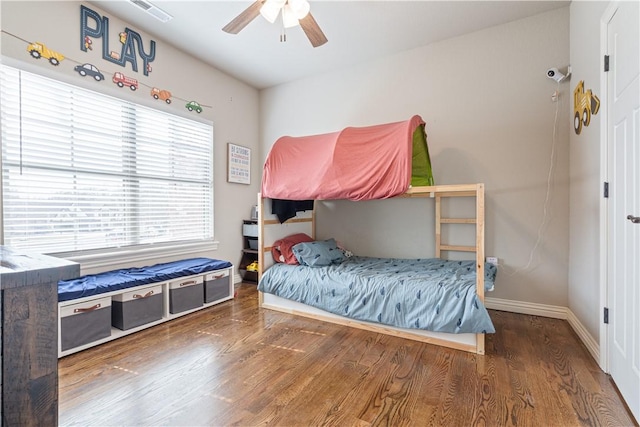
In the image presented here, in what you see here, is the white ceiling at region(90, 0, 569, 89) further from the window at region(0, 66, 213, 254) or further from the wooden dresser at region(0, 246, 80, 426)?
the wooden dresser at region(0, 246, 80, 426)

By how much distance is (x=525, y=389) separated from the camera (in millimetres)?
1745

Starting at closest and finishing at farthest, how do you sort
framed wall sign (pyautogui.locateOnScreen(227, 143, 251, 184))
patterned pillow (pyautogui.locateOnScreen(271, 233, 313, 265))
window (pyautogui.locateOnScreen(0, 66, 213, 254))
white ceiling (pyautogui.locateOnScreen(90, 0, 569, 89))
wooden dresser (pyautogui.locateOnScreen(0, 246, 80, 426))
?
wooden dresser (pyautogui.locateOnScreen(0, 246, 80, 426)) → window (pyautogui.locateOnScreen(0, 66, 213, 254)) → white ceiling (pyautogui.locateOnScreen(90, 0, 569, 89)) → patterned pillow (pyautogui.locateOnScreen(271, 233, 313, 265)) → framed wall sign (pyautogui.locateOnScreen(227, 143, 251, 184))

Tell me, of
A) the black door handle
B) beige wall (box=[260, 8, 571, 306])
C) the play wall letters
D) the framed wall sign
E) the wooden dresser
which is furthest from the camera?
the framed wall sign

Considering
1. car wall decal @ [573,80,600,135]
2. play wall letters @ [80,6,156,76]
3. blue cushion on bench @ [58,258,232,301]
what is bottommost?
blue cushion on bench @ [58,258,232,301]

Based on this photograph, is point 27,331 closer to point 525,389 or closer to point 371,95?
point 525,389

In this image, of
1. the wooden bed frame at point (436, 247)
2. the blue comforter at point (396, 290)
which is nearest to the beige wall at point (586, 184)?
the blue comforter at point (396, 290)

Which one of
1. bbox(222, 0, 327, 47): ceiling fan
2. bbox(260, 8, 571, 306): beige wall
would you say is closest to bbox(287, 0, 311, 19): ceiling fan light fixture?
bbox(222, 0, 327, 47): ceiling fan

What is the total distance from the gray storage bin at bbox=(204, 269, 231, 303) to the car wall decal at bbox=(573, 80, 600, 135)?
364 centimetres

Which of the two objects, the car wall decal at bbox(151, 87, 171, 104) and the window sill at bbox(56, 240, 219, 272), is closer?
the window sill at bbox(56, 240, 219, 272)

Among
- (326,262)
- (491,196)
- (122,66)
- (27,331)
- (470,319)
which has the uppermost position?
(122,66)

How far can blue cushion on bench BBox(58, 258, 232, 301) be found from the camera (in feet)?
7.22

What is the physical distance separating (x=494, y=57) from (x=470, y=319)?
8.95 feet

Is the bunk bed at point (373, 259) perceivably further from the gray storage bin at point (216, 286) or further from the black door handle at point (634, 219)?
the black door handle at point (634, 219)

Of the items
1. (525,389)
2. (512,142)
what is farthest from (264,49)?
(525,389)
